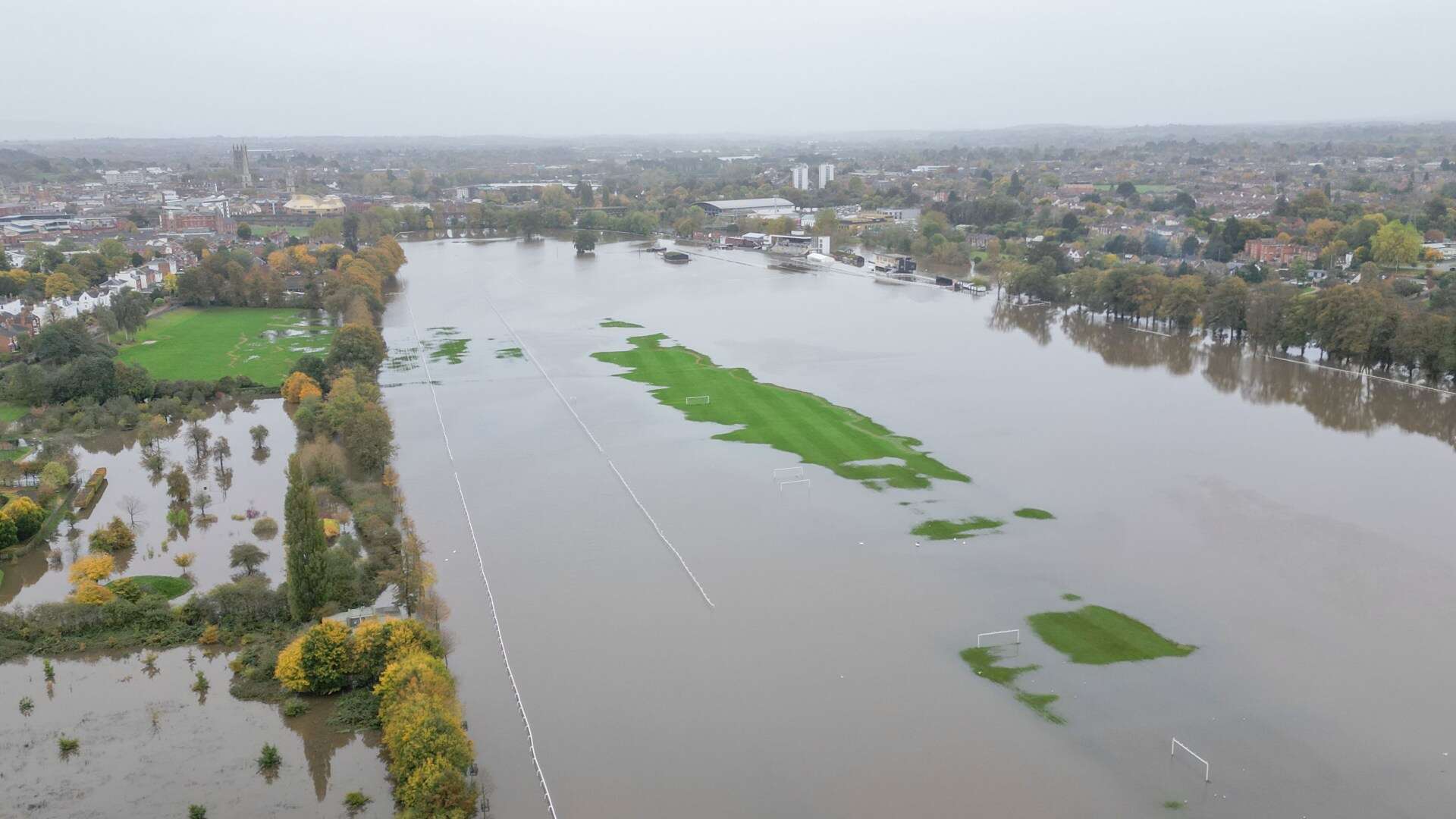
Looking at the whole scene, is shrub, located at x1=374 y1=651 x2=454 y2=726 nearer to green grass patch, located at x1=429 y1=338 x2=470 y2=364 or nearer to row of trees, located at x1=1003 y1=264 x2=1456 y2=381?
green grass patch, located at x1=429 y1=338 x2=470 y2=364

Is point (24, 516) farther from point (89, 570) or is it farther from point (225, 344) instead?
point (225, 344)

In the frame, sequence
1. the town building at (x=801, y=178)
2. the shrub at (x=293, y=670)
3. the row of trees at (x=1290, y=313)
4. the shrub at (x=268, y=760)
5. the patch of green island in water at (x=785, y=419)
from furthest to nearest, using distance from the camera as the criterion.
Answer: the town building at (x=801, y=178) → the row of trees at (x=1290, y=313) → the patch of green island in water at (x=785, y=419) → the shrub at (x=293, y=670) → the shrub at (x=268, y=760)

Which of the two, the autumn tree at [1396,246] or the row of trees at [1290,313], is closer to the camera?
the row of trees at [1290,313]

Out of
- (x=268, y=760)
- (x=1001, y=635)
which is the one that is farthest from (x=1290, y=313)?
(x=268, y=760)

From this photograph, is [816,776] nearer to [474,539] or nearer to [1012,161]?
[474,539]

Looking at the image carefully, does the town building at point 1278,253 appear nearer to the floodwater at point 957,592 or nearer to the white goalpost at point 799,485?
the floodwater at point 957,592

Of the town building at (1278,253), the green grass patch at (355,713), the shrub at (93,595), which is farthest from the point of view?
the town building at (1278,253)

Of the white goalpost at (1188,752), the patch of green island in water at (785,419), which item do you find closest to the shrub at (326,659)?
the white goalpost at (1188,752)
